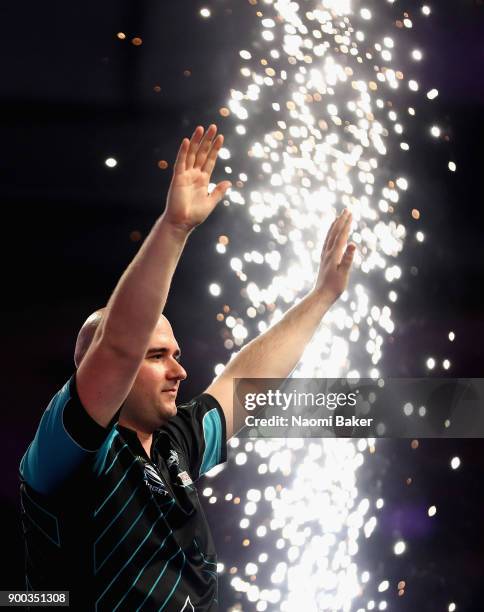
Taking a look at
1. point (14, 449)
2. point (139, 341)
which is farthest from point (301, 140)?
point (139, 341)

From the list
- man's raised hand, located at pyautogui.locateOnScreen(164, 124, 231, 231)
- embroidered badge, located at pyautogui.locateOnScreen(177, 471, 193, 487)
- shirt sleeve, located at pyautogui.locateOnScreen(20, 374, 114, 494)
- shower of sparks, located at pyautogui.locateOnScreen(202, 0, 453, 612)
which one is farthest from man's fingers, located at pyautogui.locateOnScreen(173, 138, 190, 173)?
shower of sparks, located at pyautogui.locateOnScreen(202, 0, 453, 612)

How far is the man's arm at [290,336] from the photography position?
5.27 feet

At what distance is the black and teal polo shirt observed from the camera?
110 cm

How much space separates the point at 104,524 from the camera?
47.2 inches

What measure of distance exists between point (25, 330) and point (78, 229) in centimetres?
23

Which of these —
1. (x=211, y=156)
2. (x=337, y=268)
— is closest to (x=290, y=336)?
(x=337, y=268)

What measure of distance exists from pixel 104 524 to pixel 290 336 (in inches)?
22.6

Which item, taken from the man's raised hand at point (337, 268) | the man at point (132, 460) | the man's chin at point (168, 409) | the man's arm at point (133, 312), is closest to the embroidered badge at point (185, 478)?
the man at point (132, 460)

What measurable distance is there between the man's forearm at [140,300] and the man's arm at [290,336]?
0.56 metres

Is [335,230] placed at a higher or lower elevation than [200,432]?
higher

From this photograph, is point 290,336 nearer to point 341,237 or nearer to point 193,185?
point 341,237

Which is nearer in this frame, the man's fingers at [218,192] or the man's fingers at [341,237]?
the man's fingers at [218,192]

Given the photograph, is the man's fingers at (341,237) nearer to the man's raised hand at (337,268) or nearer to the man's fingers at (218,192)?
the man's raised hand at (337,268)

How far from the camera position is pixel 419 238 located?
2.51 m
